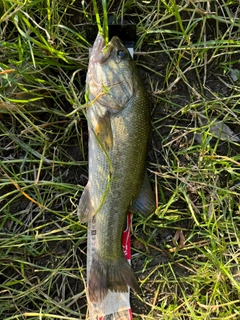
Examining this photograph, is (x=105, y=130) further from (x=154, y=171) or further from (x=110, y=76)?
(x=154, y=171)

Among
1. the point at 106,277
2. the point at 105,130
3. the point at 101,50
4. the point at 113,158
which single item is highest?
the point at 101,50

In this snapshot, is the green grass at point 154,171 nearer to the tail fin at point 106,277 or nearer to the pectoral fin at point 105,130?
the tail fin at point 106,277

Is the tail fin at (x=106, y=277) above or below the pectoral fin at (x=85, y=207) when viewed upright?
below

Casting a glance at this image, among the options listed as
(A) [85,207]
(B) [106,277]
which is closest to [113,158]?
(A) [85,207]

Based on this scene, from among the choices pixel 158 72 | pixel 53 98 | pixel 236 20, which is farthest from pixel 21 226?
pixel 236 20

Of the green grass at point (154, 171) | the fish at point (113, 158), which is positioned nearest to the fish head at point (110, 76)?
the fish at point (113, 158)

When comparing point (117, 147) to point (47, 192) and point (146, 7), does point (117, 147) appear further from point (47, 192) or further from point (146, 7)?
point (146, 7)

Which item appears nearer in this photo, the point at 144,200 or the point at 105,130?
the point at 105,130
